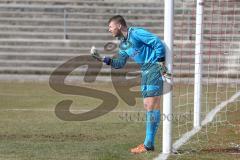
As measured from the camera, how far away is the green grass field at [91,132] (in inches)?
339

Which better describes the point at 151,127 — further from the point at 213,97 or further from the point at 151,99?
the point at 213,97

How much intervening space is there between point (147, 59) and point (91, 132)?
8.32 feet

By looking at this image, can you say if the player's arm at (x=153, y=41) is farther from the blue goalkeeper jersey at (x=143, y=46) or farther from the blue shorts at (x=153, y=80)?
the blue shorts at (x=153, y=80)

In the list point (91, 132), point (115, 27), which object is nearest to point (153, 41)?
point (115, 27)

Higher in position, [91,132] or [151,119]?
[151,119]

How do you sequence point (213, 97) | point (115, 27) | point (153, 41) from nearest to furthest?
point (153, 41) → point (115, 27) → point (213, 97)

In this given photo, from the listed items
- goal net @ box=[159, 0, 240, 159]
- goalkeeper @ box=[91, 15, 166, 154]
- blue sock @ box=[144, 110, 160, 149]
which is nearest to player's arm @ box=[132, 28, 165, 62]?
goalkeeper @ box=[91, 15, 166, 154]

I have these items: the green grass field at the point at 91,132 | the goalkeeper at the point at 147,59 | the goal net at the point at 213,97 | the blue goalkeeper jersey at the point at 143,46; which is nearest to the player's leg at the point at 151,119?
the goalkeeper at the point at 147,59

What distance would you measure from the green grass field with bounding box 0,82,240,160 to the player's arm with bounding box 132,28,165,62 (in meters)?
1.33

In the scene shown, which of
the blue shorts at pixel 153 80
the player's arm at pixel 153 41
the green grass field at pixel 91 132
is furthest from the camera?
the blue shorts at pixel 153 80

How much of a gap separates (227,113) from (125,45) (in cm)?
503

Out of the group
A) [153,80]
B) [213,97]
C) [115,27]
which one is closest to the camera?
[115,27]

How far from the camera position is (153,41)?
852 cm

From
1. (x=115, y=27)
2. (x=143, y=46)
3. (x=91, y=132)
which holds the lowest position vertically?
(x=91, y=132)
